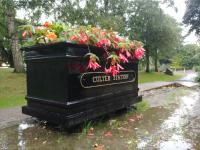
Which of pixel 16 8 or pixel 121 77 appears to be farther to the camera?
pixel 16 8

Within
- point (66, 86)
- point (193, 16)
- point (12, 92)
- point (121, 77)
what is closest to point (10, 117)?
point (66, 86)

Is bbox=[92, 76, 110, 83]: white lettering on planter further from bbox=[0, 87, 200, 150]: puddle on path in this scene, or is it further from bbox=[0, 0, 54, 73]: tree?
bbox=[0, 0, 54, 73]: tree

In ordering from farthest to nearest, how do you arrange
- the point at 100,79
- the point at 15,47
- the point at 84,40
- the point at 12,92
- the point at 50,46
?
1. the point at 15,47
2. the point at 12,92
3. the point at 100,79
4. the point at 84,40
5. the point at 50,46

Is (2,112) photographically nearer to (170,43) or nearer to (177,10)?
(177,10)

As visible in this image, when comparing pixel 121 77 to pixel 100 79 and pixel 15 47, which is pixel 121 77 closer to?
pixel 100 79

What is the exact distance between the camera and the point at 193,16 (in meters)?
19.0

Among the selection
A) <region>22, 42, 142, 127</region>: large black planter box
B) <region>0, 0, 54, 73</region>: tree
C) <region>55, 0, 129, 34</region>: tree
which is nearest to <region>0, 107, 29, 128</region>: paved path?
<region>22, 42, 142, 127</region>: large black planter box

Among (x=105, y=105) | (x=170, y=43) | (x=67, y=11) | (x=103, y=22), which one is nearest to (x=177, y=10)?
(x=170, y=43)

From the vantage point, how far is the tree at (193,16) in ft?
59.1

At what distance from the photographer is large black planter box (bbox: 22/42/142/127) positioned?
3.60 metres

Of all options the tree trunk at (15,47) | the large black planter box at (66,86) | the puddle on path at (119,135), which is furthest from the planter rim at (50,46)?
the tree trunk at (15,47)

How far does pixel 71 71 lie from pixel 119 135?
47.8 inches

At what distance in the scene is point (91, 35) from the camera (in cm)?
397

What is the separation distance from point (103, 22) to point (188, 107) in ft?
30.9
